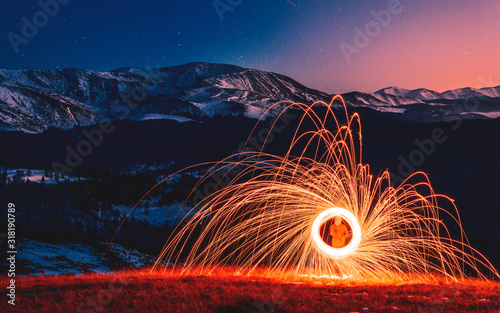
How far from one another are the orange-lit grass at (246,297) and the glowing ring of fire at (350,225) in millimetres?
1723

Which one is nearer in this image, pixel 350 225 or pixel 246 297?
pixel 246 297

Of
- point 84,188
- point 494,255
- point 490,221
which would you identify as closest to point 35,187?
point 84,188

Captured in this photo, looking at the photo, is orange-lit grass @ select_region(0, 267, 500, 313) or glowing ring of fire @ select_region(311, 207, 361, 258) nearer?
orange-lit grass @ select_region(0, 267, 500, 313)

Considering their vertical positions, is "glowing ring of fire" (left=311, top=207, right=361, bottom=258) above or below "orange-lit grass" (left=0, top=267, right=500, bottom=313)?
above

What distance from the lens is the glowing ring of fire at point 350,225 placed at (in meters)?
13.9

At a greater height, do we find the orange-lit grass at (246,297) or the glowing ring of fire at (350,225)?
the glowing ring of fire at (350,225)

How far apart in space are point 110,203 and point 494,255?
13046 cm

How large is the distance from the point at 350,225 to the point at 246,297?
19.3 ft

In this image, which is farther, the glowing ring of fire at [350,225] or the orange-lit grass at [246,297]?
the glowing ring of fire at [350,225]

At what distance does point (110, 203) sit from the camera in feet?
443

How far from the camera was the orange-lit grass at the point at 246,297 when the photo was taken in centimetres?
934

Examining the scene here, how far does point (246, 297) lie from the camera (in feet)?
32.7

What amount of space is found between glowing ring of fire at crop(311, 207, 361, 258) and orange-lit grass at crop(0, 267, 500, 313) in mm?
1723

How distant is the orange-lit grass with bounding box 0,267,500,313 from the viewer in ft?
30.7
